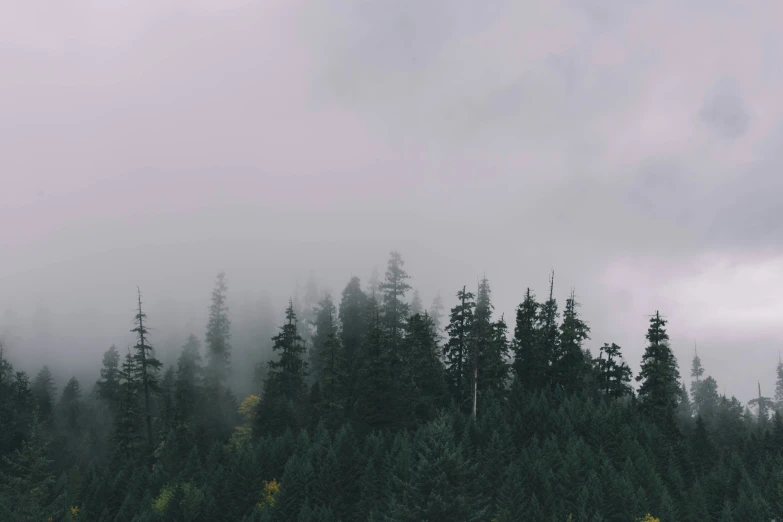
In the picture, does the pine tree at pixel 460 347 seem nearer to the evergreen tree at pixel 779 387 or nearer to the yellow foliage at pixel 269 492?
the yellow foliage at pixel 269 492

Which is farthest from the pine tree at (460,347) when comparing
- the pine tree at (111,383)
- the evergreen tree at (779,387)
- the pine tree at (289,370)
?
the evergreen tree at (779,387)

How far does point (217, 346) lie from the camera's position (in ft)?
290

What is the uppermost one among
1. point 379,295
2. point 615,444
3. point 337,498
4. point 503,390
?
point 379,295

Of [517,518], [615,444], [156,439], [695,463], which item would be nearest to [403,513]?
[517,518]

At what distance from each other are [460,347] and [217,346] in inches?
1677

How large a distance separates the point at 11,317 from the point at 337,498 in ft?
579

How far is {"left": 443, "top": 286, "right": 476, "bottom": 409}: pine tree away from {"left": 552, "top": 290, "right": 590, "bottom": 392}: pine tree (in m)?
11.2

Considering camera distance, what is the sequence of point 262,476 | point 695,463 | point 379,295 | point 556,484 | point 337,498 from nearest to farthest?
point 556,484
point 337,498
point 262,476
point 695,463
point 379,295

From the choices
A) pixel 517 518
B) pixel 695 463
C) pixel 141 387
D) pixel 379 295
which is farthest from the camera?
pixel 379 295

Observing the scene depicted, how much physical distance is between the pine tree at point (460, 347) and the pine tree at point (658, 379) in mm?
20139

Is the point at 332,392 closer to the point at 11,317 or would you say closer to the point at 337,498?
the point at 337,498

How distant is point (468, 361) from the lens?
6744cm

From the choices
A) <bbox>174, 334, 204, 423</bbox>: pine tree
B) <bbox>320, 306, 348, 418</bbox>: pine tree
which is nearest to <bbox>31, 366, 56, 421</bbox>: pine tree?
<bbox>174, 334, 204, 423</bbox>: pine tree

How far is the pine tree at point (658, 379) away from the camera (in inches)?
2298
